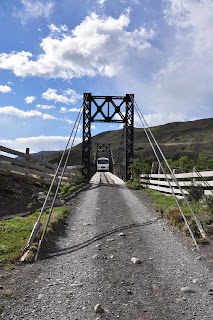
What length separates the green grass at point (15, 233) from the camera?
217 inches

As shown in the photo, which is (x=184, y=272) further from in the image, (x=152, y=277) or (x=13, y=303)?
(x=13, y=303)

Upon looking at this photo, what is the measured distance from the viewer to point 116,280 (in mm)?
4457

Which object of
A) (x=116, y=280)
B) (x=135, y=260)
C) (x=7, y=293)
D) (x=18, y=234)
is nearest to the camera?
(x=7, y=293)

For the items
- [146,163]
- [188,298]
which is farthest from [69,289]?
[146,163]

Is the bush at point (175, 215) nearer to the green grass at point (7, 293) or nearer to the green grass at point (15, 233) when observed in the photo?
the green grass at point (15, 233)

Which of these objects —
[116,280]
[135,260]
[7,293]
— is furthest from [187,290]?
[7,293]

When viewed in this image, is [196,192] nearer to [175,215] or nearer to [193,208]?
[193,208]

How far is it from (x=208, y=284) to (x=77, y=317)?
243 cm

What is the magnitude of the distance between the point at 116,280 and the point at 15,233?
364 cm

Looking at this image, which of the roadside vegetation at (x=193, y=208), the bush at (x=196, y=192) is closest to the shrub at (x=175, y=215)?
the roadside vegetation at (x=193, y=208)

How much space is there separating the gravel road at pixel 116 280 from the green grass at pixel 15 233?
1.65 feet

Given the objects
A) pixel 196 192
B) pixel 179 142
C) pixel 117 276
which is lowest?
pixel 117 276

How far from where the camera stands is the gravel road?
353 centimetres

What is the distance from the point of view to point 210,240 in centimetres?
669
